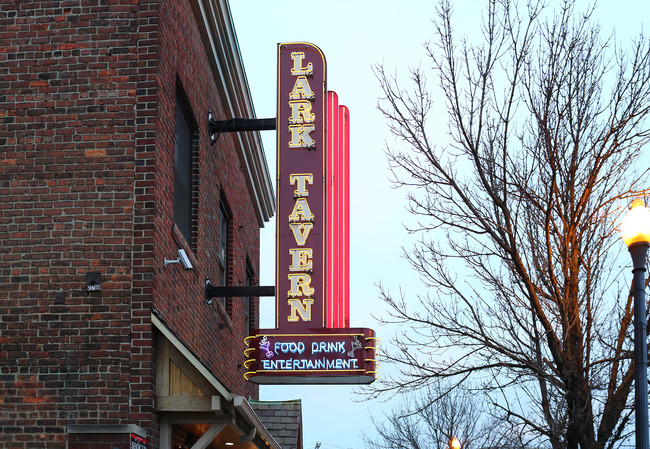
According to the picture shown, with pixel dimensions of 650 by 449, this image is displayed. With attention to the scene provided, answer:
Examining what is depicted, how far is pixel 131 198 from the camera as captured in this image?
1095cm

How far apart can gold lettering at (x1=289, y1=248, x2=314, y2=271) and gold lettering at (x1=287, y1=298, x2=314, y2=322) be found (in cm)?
49

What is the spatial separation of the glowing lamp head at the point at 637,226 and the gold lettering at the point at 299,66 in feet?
22.6

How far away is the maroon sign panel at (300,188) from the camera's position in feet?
44.4

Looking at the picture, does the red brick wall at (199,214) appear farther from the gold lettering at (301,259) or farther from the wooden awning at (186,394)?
the gold lettering at (301,259)

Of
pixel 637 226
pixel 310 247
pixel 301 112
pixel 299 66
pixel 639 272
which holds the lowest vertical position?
pixel 639 272

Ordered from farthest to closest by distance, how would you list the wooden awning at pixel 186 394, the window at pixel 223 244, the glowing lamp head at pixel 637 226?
1. the window at pixel 223 244
2. the wooden awning at pixel 186 394
3. the glowing lamp head at pixel 637 226

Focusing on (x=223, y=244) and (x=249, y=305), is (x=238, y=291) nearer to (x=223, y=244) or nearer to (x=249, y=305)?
(x=223, y=244)

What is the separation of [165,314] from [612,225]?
19.4ft

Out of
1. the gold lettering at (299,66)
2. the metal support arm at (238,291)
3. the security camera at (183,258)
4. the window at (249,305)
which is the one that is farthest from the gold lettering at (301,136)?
the window at (249,305)

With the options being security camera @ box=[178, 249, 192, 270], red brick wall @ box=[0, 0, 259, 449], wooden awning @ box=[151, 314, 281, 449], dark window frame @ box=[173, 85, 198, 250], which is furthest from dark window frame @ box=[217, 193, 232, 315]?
wooden awning @ box=[151, 314, 281, 449]

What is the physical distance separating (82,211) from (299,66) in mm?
4918

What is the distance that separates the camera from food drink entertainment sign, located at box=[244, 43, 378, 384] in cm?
1314

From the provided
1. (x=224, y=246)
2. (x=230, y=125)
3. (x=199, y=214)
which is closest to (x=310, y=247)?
(x=199, y=214)

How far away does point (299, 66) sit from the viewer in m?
14.6
